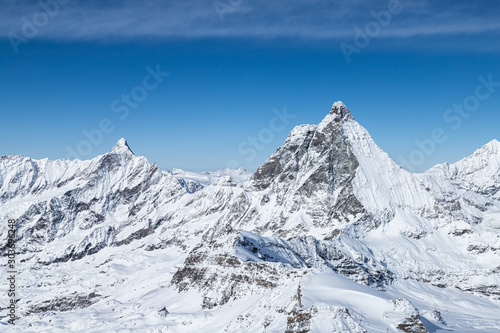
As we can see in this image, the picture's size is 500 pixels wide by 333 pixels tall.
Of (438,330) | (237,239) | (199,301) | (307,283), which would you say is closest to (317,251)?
(237,239)

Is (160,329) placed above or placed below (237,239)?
below

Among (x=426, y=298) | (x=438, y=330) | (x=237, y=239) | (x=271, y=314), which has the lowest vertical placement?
(x=426, y=298)

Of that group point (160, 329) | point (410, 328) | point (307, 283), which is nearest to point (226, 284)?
point (160, 329)

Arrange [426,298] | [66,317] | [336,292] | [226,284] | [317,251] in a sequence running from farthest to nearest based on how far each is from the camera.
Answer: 1. [426,298]
2. [317,251]
3. [66,317]
4. [226,284]
5. [336,292]

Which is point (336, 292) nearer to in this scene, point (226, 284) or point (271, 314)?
point (271, 314)

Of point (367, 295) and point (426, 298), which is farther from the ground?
point (367, 295)

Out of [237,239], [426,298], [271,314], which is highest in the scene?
[237,239]

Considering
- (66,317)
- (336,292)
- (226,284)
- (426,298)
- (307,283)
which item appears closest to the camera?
(336,292)

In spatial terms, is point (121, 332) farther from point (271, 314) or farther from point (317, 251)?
point (317, 251)

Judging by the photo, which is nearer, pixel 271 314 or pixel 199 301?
pixel 271 314
